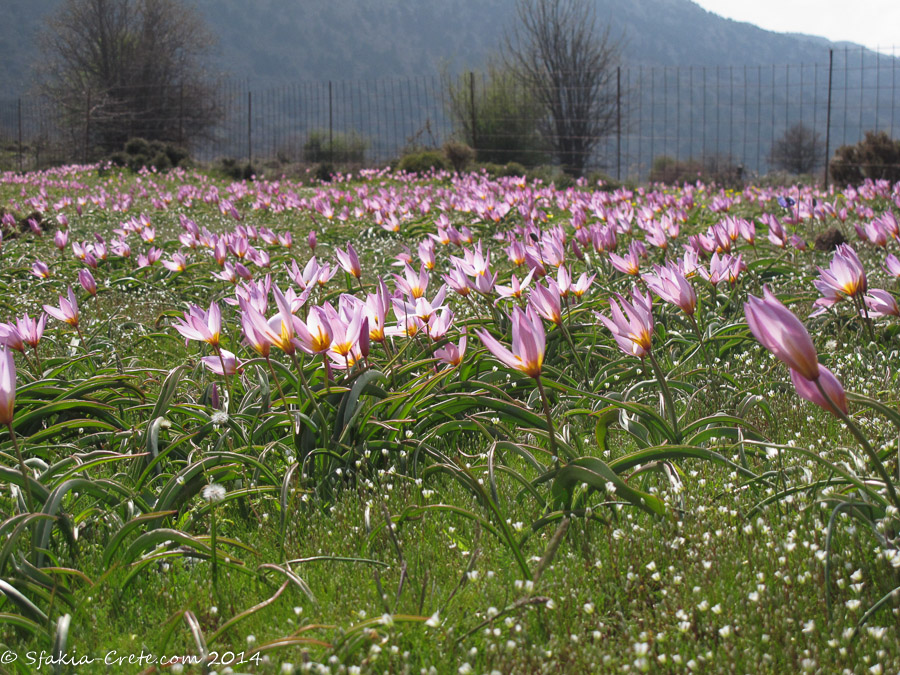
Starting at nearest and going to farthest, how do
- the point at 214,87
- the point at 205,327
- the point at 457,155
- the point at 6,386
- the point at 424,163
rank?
1. the point at 6,386
2. the point at 205,327
3. the point at 424,163
4. the point at 457,155
5. the point at 214,87

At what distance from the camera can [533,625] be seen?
1.36m

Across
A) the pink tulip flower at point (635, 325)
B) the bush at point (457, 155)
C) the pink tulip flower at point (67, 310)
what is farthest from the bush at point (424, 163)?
the pink tulip flower at point (635, 325)

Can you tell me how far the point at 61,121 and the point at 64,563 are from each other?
102 feet

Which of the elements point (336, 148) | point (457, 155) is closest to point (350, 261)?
point (457, 155)

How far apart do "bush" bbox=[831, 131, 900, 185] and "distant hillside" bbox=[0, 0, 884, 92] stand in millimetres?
108997

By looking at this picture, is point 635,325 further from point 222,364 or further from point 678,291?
point 222,364

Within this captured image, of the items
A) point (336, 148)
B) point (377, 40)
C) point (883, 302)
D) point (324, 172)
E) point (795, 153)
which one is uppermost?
point (377, 40)

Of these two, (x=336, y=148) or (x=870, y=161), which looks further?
(x=336, y=148)

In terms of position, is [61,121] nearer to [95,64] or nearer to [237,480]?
[95,64]

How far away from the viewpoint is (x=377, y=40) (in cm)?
15675

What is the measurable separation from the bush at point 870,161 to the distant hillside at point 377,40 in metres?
109

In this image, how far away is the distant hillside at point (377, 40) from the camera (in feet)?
449

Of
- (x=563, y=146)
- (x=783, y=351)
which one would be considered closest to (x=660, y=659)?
(x=783, y=351)

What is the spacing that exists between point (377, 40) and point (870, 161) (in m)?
159
